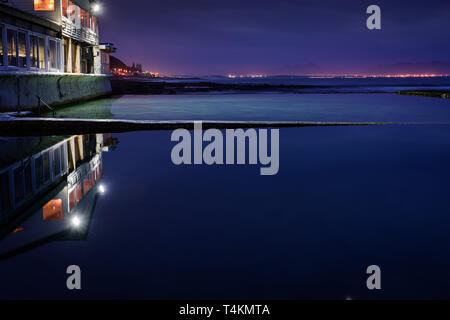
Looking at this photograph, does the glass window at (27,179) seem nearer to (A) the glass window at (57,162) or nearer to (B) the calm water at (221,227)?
(B) the calm water at (221,227)

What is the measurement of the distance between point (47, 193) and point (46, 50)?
20.7m

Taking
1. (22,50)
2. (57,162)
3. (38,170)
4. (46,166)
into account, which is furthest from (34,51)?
(38,170)

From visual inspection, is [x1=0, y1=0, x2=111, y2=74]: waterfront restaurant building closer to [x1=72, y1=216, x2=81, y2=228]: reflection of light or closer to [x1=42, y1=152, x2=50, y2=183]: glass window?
[x1=42, y1=152, x2=50, y2=183]: glass window

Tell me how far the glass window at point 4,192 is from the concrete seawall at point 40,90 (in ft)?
34.7

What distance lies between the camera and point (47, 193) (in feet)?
27.8

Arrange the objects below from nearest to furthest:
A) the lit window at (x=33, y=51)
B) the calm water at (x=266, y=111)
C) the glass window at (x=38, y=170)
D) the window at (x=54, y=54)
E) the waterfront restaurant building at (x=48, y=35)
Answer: the glass window at (x=38, y=170) < the waterfront restaurant building at (x=48, y=35) < the lit window at (x=33, y=51) < the calm water at (x=266, y=111) < the window at (x=54, y=54)

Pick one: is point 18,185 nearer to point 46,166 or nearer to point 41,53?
point 46,166

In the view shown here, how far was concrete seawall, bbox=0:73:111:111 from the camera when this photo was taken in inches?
806

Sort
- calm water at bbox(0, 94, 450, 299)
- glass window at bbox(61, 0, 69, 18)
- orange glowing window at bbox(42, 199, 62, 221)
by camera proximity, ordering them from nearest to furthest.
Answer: calm water at bbox(0, 94, 450, 299)
orange glowing window at bbox(42, 199, 62, 221)
glass window at bbox(61, 0, 69, 18)

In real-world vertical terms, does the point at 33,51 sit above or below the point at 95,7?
below

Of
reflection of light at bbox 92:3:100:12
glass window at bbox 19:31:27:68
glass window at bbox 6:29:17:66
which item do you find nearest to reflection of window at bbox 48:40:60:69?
glass window at bbox 19:31:27:68

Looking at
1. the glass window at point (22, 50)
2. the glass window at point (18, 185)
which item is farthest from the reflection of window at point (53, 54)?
the glass window at point (18, 185)

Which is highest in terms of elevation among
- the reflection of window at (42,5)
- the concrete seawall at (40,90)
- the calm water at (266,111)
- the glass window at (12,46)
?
the reflection of window at (42,5)

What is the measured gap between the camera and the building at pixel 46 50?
20.7 metres
